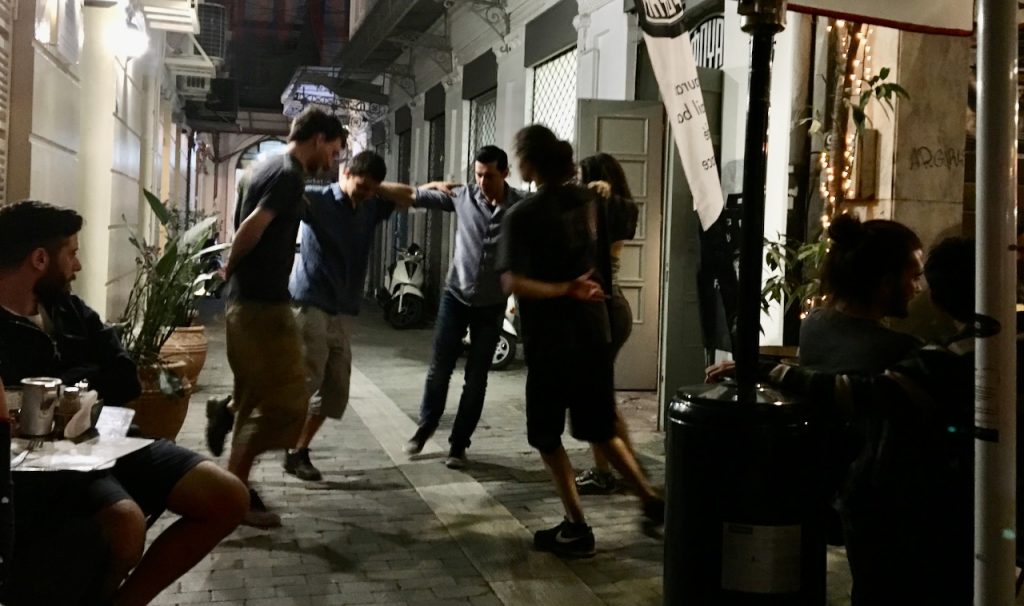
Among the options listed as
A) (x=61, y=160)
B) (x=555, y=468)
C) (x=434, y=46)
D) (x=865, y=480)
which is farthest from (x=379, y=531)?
(x=434, y=46)

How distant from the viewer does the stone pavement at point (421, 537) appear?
363 centimetres

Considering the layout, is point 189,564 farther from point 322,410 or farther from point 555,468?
point 322,410

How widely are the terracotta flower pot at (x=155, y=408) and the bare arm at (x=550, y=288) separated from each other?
2.14 m

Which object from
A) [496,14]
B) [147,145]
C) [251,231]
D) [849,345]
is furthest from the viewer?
[496,14]

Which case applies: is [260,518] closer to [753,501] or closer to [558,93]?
[753,501]

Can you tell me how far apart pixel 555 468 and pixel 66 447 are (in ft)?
6.91

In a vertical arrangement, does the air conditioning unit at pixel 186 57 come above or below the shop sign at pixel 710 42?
A: above

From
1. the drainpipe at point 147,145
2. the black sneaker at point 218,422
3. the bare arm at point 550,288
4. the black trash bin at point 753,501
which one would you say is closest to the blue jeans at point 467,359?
the black sneaker at point 218,422

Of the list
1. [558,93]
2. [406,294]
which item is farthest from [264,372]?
[406,294]

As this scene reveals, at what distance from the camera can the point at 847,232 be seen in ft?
9.06

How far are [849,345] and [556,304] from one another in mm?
1608

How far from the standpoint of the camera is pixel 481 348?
5.54 m

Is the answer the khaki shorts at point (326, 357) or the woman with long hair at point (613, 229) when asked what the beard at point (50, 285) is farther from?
the woman with long hair at point (613, 229)

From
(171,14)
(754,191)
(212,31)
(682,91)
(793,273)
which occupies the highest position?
(212,31)
